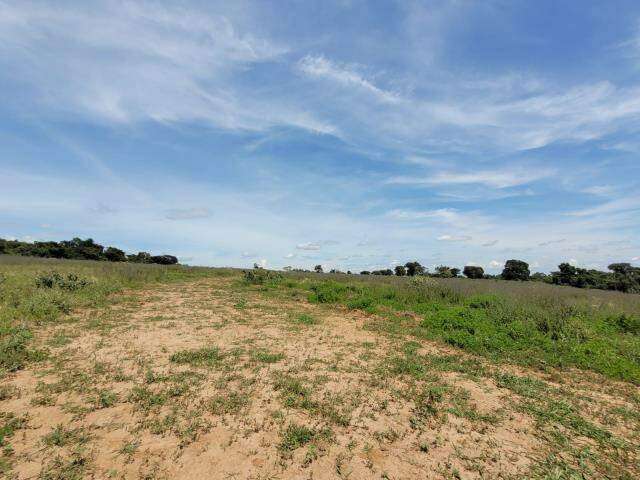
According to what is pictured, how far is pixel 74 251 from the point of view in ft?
165

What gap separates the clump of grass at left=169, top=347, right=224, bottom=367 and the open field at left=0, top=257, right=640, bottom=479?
4 centimetres

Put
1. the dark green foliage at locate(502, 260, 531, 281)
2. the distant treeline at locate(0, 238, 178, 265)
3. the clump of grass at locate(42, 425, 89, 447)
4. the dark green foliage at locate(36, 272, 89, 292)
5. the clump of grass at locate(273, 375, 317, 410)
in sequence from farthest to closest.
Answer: the distant treeline at locate(0, 238, 178, 265) → the dark green foliage at locate(502, 260, 531, 281) → the dark green foliage at locate(36, 272, 89, 292) → the clump of grass at locate(273, 375, 317, 410) → the clump of grass at locate(42, 425, 89, 447)

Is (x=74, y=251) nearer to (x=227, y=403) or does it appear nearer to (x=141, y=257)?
(x=141, y=257)

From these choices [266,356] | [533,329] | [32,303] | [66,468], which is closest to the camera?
[66,468]

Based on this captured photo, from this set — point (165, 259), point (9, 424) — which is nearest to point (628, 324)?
point (9, 424)

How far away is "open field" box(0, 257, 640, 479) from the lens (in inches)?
131

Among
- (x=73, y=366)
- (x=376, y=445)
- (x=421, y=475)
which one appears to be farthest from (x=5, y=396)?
(x=421, y=475)

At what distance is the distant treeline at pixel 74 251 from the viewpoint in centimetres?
4797

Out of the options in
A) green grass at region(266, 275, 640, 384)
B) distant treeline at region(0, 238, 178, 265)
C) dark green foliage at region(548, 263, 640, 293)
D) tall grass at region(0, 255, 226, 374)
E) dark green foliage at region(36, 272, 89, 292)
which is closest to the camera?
tall grass at region(0, 255, 226, 374)

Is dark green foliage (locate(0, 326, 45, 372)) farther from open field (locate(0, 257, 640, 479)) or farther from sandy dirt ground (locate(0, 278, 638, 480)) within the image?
sandy dirt ground (locate(0, 278, 638, 480))

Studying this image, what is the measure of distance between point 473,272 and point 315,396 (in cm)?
4297

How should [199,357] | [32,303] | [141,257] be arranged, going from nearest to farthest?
[199,357] → [32,303] → [141,257]

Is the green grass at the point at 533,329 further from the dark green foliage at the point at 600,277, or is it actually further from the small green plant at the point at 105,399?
the dark green foliage at the point at 600,277

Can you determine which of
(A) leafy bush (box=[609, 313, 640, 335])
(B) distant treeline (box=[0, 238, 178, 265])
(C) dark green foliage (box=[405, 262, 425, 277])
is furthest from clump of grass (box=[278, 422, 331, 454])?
(B) distant treeline (box=[0, 238, 178, 265])
